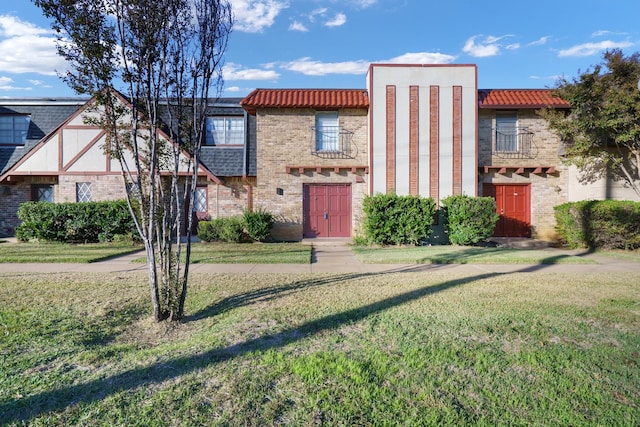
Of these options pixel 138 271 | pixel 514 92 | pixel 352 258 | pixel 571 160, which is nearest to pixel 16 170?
pixel 138 271

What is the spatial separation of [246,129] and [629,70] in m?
12.9

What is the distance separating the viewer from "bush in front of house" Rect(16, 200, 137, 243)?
43.4 ft

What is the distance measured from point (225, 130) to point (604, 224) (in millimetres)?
13918

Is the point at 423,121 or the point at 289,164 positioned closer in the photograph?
the point at 423,121

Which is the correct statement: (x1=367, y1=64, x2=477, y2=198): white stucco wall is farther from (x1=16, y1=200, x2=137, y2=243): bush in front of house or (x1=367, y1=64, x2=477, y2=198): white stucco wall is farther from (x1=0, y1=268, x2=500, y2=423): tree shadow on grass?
(x1=0, y1=268, x2=500, y2=423): tree shadow on grass

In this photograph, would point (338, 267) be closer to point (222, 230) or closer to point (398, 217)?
point (398, 217)

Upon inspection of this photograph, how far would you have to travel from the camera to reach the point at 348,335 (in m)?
4.41

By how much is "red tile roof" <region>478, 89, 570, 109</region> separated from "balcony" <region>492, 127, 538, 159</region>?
0.95 metres

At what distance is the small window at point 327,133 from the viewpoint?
14.9 meters

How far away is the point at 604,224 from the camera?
38.5ft

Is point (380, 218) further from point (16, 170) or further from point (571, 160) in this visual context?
point (16, 170)

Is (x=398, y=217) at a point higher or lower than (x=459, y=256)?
higher

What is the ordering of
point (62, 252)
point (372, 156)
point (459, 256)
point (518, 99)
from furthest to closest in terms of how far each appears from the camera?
point (518, 99) < point (372, 156) < point (62, 252) < point (459, 256)

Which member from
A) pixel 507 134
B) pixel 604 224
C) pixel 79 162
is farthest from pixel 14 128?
pixel 604 224
